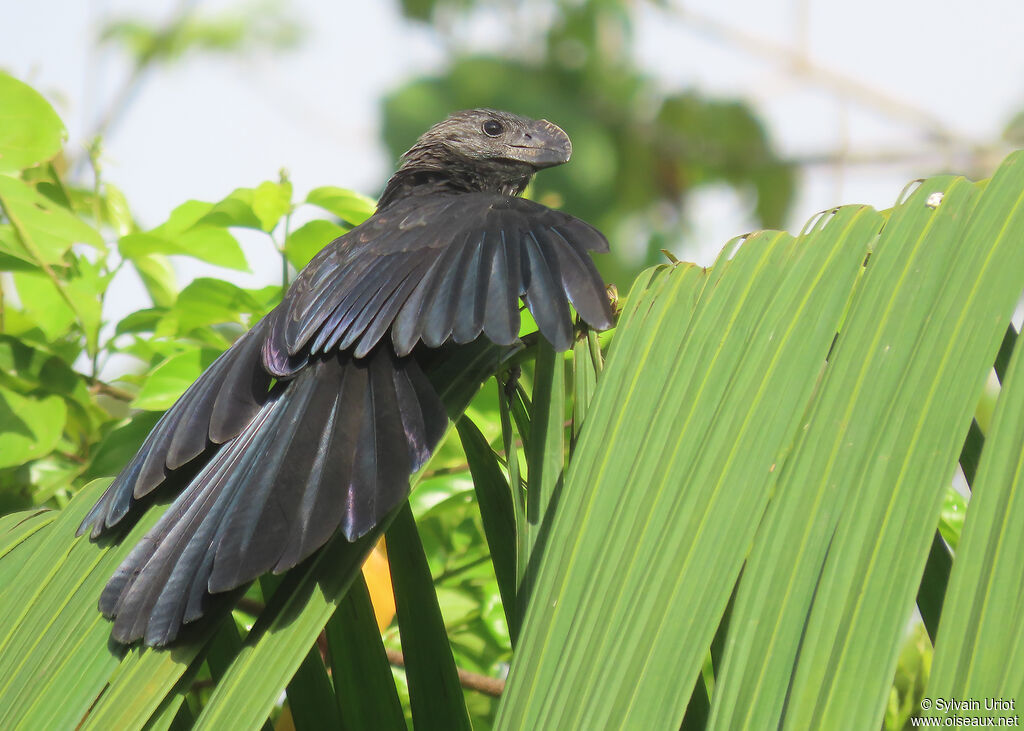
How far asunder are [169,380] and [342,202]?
0.56 meters

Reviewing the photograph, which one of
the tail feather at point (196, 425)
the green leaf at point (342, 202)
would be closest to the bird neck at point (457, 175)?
the green leaf at point (342, 202)

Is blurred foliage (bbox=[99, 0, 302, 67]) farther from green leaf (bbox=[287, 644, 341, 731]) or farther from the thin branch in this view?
green leaf (bbox=[287, 644, 341, 731])

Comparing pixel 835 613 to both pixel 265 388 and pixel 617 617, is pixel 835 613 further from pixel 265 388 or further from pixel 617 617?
pixel 265 388

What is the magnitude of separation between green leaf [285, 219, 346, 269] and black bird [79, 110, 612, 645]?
8.6 inches

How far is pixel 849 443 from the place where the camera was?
0.83 m

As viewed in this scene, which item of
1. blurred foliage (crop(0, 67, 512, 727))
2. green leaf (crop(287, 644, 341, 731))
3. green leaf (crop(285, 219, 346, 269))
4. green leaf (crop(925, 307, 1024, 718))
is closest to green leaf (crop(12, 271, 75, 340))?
blurred foliage (crop(0, 67, 512, 727))

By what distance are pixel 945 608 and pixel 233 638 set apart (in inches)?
36.5

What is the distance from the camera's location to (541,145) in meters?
2.80

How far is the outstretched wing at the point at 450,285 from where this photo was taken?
124 cm

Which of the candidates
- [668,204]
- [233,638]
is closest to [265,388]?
[233,638]

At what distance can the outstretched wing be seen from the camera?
1240 mm

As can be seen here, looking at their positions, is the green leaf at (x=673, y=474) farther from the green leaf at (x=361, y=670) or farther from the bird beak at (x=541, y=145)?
the bird beak at (x=541, y=145)

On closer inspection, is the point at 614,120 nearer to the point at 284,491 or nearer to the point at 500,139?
the point at 500,139

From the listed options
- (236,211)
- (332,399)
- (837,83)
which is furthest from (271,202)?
(837,83)
